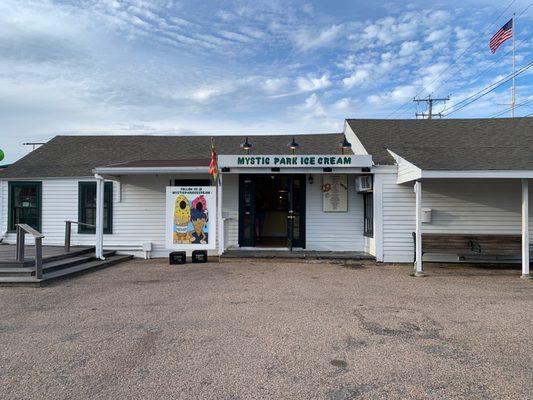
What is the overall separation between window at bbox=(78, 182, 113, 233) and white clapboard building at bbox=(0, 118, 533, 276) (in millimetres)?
32

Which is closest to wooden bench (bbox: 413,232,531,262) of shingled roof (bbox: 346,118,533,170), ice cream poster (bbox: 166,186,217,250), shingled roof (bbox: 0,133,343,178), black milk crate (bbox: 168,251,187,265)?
shingled roof (bbox: 346,118,533,170)

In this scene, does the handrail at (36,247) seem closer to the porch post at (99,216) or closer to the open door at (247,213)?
the porch post at (99,216)

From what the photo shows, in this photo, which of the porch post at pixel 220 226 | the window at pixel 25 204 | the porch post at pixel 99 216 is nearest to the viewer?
the porch post at pixel 99 216

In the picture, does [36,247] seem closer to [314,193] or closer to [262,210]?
[262,210]

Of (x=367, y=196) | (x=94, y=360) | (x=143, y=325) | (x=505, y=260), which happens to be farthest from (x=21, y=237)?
(x=505, y=260)

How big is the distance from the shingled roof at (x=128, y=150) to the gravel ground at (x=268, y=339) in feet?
20.8

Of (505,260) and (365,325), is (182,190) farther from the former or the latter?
(505,260)

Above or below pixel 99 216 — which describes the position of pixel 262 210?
above

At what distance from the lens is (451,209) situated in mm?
11281

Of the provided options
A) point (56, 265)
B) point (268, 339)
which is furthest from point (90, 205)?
point (268, 339)

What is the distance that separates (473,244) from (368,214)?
289 cm

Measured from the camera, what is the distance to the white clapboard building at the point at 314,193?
408 inches

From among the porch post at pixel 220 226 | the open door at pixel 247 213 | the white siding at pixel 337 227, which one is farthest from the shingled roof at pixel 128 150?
the white siding at pixel 337 227

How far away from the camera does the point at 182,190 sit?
37.9 ft
